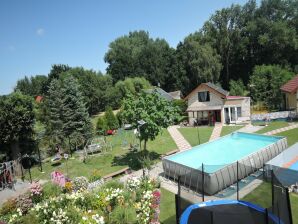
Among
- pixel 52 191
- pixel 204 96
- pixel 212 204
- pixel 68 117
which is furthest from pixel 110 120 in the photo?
pixel 212 204

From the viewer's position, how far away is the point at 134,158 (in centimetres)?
2277

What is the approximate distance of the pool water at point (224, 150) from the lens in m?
19.8

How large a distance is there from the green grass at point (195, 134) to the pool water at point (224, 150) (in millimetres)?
3202

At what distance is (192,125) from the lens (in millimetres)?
36312

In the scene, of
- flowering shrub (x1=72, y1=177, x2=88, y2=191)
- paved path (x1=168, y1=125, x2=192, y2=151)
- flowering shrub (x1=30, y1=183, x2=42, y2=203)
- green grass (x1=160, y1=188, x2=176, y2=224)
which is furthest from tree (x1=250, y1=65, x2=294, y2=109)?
flowering shrub (x1=30, y1=183, x2=42, y2=203)

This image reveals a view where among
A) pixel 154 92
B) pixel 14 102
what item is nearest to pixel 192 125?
pixel 154 92

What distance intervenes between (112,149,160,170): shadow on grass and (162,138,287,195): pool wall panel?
12.0 ft

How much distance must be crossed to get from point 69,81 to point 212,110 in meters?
18.6

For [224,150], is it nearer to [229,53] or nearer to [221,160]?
[221,160]

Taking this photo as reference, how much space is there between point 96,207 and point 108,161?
11057 mm

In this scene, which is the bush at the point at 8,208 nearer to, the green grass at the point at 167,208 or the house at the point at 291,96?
the green grass at the point at 167,208

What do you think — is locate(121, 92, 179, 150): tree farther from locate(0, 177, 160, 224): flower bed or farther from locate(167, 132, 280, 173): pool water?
locate(0, 177, 160, 224): flower bed

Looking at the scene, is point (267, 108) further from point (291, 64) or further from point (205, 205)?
point (205, 205)

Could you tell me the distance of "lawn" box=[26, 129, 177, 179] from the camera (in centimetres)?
2122
